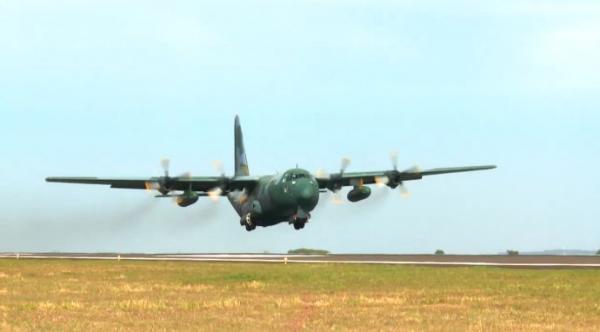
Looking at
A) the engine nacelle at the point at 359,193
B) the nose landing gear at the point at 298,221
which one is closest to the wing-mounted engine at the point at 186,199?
the nose landing gear at the point at 298,221

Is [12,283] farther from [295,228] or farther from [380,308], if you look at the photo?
[295,228]

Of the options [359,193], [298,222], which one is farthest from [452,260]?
[298,222]

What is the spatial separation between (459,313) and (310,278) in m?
17.1

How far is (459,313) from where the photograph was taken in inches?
1082

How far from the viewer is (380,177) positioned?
260 ft

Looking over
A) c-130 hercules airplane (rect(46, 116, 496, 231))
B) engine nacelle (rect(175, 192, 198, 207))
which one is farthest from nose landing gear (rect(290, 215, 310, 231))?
engine nacelle (rect(175, 192, 198, 207))

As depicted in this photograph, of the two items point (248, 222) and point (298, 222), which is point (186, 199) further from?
point (298, 222)

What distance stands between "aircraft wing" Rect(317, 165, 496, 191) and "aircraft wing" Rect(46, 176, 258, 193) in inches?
280

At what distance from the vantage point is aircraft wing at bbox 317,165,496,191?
77062 mm

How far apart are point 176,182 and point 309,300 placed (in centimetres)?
4317

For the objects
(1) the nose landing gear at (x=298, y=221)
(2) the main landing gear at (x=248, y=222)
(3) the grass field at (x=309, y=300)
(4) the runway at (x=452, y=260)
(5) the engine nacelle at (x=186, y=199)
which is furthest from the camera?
(2) the main landing gear at (x=248, y=222)

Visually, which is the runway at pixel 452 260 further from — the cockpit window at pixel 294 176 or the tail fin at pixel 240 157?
the tail fin at pixel 240 157

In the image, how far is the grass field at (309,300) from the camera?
24859 millimetres

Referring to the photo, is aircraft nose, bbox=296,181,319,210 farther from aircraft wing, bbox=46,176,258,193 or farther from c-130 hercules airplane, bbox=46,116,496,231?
aircraft wing, bbox=46,176,258,193
